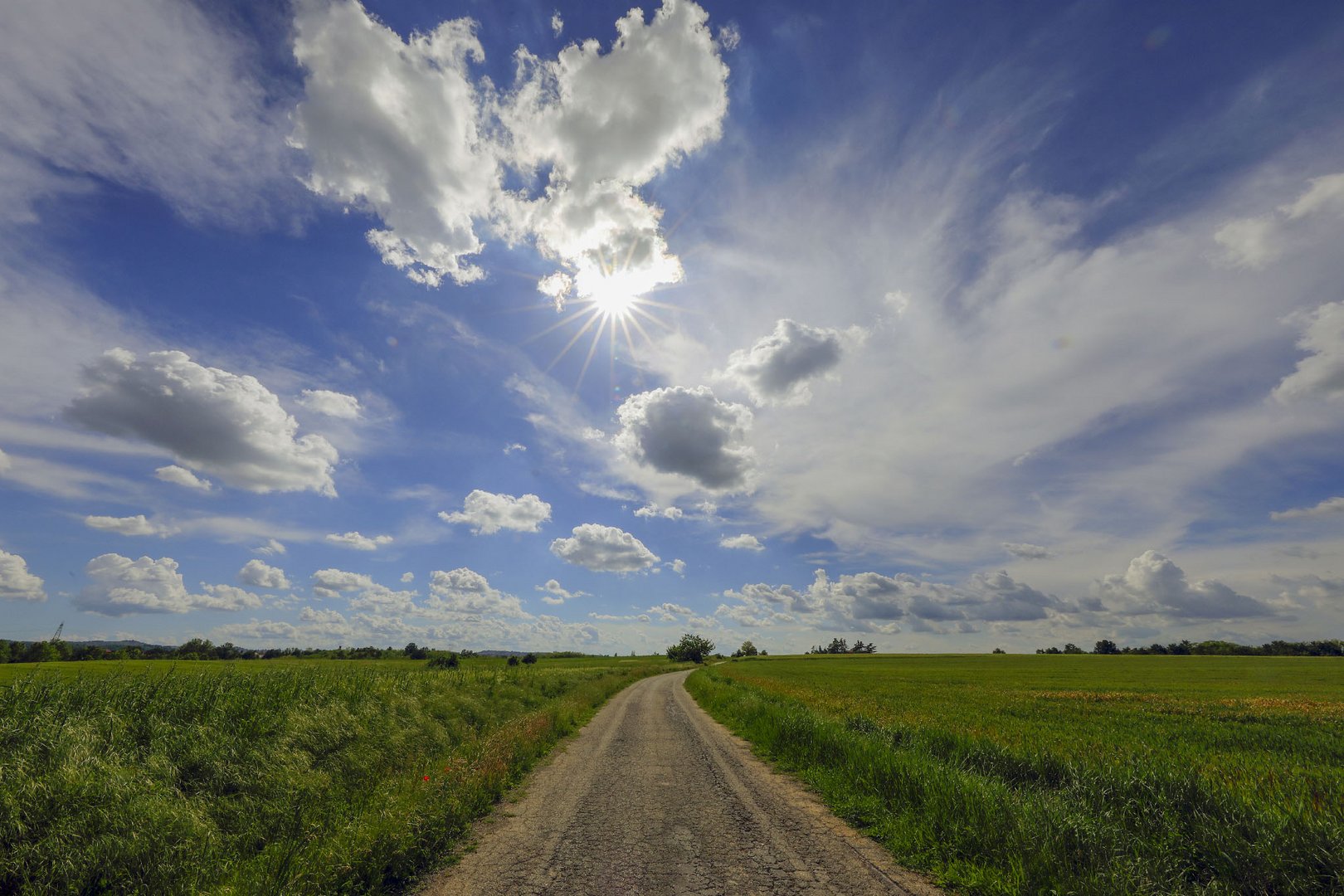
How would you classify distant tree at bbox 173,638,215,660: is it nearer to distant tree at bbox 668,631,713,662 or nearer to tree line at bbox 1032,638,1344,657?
distant tree at bbox 668,631,713,662

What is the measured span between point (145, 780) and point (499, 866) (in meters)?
6.06

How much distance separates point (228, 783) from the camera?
945 centimetres

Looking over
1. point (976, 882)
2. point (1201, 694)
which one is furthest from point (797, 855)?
point (1201, 694)

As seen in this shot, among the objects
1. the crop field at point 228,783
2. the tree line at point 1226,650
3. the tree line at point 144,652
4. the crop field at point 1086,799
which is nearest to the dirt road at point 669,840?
the crop field at point 1086,799

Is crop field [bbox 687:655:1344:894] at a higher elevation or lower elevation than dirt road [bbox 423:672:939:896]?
higher

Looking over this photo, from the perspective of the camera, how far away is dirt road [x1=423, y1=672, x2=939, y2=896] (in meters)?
6.73

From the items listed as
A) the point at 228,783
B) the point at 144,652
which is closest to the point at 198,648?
the point at 144,652

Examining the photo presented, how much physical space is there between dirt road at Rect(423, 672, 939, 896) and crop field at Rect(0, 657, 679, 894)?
3.38 ft

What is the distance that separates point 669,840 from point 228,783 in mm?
7844

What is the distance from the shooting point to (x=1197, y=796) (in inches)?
307

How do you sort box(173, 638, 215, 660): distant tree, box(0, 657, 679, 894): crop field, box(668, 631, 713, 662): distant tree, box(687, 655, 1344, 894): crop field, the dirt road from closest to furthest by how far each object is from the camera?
box(687, 655, 1344, 894): crop field → box(0, 657, 679, 894): crop field → the dirt road → box(173, 638, 215, 660): distant tree → box(668, 631, 713, 662): distant tree

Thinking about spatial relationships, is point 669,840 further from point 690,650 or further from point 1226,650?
point 1226,650

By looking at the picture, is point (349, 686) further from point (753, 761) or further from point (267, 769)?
point (753, 761)

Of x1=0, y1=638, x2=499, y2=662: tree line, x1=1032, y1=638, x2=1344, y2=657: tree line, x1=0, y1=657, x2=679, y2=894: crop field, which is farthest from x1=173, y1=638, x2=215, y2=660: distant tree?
x1=1032, y1=638, x2=1344, y2=657: tree line
